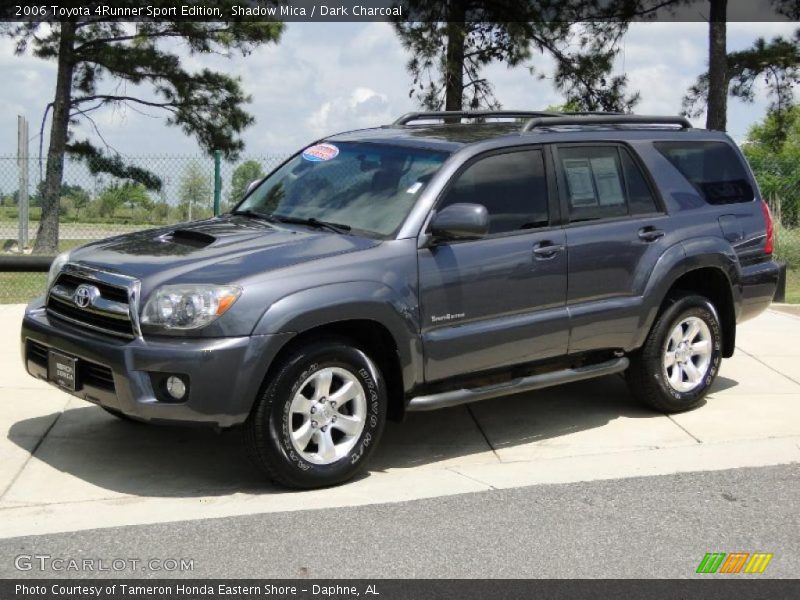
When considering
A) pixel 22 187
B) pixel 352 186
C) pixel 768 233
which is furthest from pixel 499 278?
pixel 22 187

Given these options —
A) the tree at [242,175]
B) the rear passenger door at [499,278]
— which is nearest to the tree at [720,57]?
the tree at [242,175]

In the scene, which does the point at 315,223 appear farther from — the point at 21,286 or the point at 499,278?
the point at 21,286

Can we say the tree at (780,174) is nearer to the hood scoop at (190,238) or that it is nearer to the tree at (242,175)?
the tree at (242,175)

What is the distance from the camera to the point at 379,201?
6410 millimetres

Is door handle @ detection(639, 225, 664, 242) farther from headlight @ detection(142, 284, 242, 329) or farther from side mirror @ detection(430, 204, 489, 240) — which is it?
headlight @ detection(142, 284, 242, 329)

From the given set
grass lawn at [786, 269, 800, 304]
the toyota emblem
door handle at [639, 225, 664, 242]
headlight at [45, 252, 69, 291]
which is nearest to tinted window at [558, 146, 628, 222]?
door handle at [639, 225, 664, 242]

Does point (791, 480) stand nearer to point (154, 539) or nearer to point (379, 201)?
point (379, 201)

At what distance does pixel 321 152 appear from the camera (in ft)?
23.4

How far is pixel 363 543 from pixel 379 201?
6.93ft

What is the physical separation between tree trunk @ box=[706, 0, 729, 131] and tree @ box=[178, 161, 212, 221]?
9415 millimetres

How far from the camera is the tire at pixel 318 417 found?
18.4ft

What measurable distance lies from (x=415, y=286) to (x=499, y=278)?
1.90 feet

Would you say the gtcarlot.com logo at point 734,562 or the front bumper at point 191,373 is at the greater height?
the front bumper at point 191,373

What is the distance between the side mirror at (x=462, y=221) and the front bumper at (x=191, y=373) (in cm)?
107
